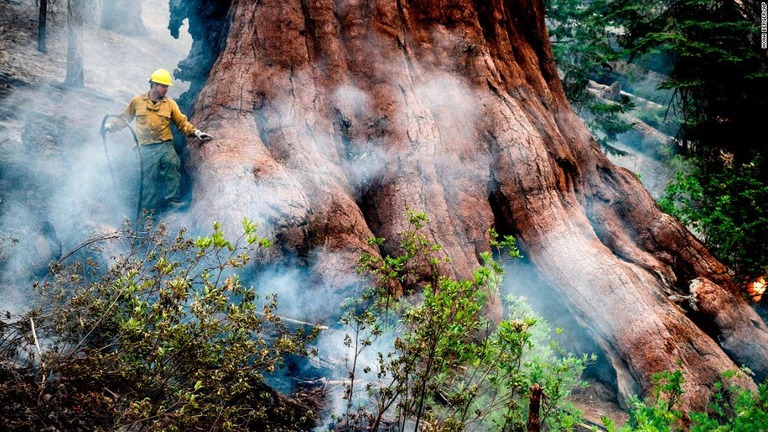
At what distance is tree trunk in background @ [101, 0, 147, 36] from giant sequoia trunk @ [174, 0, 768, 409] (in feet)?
45.0

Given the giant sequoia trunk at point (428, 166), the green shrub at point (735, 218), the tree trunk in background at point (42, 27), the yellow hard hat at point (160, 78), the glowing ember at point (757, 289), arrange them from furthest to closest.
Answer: the tree trunk in background at point (42, 27) < the glowing ember at point (757, 289) < the green shrub at point (735, 218) < the yellow hard hat at point (160, 78) < the giant sequoia trunk at point (428, 166)

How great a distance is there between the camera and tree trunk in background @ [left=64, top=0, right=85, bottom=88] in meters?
11.5

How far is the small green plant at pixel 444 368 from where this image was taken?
355 centimetres

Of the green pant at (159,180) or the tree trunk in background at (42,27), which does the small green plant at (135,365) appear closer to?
the green pant at (159,180)

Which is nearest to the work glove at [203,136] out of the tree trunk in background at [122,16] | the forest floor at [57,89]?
the forest floor at [57,89]

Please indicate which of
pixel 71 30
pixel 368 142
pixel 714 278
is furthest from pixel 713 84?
pixel 71 30

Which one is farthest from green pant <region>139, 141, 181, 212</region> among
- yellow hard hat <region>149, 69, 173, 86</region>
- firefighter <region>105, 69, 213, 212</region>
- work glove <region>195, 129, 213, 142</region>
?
yellow hard hat <region>149, 69, 173, 86</region>

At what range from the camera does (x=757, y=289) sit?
9805mm

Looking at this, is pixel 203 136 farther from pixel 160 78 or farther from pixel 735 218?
pixel 735 218

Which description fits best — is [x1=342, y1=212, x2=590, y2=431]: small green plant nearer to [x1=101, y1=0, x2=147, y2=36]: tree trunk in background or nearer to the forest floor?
the forest floor

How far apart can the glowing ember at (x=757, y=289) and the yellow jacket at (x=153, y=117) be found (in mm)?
10221

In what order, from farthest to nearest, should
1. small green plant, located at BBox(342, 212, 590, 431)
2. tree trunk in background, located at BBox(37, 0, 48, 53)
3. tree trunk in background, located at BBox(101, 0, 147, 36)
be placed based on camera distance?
tree trunk in background, located at BBox(101, 0, 147, 36)
tree trunk in background, located at BBox(37, 0, 48, 53)
small green plant, located at BBox(342, 212, 590, 431)

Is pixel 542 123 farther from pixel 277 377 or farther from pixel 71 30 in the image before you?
pixel 71 30

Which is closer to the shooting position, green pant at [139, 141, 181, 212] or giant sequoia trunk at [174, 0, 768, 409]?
giant sequoia trunk at [174, 0, 768, 409]
